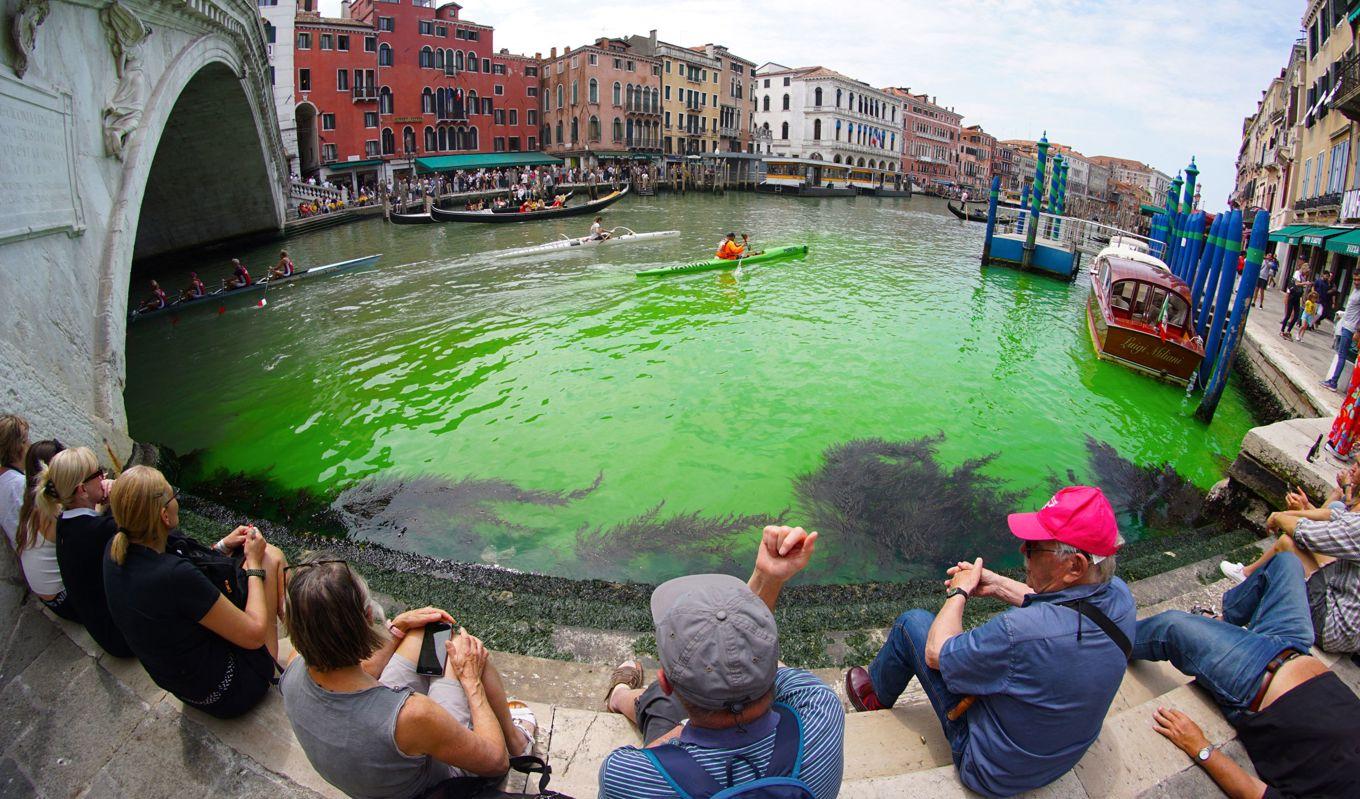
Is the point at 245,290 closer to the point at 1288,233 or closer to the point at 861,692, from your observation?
the point at 861,692

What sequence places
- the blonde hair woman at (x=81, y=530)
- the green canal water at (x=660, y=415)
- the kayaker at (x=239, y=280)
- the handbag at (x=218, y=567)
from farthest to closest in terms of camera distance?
the kayaker at (x=239, y=280)
the green canal water at (x=660, y=415)
the blonde hair woman at (x=81, y=530)
the handbag at (x=218, y=567)

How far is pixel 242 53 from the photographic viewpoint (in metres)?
17.9

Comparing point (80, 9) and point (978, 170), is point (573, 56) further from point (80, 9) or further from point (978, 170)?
point (978, 170)

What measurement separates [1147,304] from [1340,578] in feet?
37.0

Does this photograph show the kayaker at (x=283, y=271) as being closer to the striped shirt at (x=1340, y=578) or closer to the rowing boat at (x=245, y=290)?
the rowing boat at (x=245, y=290)

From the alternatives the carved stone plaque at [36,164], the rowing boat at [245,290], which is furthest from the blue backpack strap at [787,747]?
the rowing boat at [245,290]

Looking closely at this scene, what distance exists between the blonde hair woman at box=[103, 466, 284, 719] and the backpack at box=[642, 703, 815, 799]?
196 centimetres

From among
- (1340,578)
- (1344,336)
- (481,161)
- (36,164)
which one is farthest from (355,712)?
(481,161)

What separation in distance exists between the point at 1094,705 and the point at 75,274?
10.2 meters

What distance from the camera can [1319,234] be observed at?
1672cm

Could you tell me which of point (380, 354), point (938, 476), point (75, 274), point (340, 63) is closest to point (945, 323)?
point (938, 476)

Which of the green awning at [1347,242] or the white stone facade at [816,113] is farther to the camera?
the white stone facade at [816,113]

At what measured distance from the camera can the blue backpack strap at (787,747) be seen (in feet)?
5.23

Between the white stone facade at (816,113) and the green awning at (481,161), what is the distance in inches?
1216
